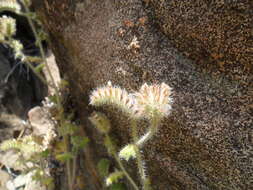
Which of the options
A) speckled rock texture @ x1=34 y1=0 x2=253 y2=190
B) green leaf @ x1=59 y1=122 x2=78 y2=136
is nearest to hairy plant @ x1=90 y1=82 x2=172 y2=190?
speckled rock texture @ x1=34 y1=0 x2=253 y2=190

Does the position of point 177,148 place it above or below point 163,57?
below

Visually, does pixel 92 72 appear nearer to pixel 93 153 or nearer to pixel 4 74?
pixel 93 153

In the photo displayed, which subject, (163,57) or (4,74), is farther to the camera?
(4,74)

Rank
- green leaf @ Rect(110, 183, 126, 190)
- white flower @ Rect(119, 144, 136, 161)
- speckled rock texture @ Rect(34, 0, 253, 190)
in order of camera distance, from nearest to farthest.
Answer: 1. white flower @ Rect(119, 144, 136, 161)
2. speckled rock texture @ Rect(34, 0, 253, 190)
3. green leaf @ Rect(110, 183, 126, 190)

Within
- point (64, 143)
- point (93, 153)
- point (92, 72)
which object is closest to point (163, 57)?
point (92, 72)

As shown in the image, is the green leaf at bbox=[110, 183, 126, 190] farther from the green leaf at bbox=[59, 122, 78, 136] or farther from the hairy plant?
the hairy plant

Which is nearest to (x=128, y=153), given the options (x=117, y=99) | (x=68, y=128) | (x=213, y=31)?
(x=117, y=99)

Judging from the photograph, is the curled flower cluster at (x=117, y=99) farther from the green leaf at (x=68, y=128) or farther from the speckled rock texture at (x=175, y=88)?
the green leaf at (x=68, y=128)

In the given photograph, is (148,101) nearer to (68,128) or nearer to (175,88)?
(175,88)

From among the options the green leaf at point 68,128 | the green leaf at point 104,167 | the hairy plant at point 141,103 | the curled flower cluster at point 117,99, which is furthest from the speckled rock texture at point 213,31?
the green leaf at point 68,128
